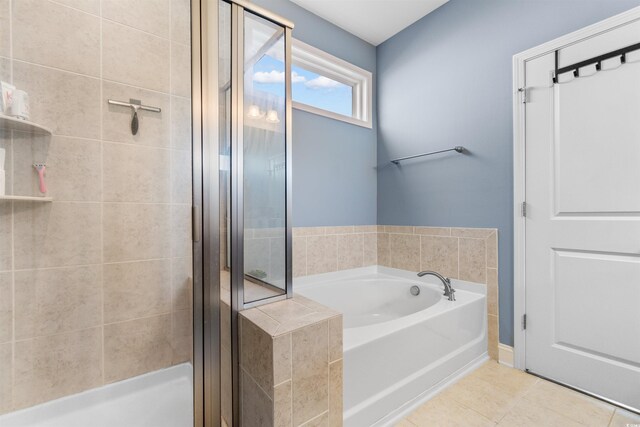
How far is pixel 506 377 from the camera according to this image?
1725 millimetres

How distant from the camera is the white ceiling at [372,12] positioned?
220 centimetres

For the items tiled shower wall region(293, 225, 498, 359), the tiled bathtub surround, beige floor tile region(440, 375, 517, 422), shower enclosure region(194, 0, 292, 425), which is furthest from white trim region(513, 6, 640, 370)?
shower enclosure region(194, 0, 292, 425)

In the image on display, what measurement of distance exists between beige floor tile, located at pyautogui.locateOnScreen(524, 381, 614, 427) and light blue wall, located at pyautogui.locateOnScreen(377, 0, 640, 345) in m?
0.31

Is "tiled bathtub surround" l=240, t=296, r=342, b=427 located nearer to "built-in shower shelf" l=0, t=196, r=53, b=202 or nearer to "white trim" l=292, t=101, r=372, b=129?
"built-in shower shelf" l=0, t=196, r=53, b=202

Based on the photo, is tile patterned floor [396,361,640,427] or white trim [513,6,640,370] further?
white trim [513,6,640,370]

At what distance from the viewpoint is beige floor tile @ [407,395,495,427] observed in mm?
1355

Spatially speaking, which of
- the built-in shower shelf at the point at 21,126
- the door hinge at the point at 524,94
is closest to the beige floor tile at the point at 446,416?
the door hinge at the point at 524,94

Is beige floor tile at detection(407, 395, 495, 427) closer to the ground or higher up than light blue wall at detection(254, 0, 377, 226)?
closer to the ground

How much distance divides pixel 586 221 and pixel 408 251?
115 centimetres

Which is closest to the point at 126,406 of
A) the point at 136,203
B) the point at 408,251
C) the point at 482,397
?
the point at 136,203

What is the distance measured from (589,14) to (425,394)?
2222mm

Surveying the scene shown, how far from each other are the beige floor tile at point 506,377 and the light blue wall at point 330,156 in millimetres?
1383

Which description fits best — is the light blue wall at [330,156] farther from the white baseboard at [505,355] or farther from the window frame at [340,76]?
the white baseboard at [505,355]

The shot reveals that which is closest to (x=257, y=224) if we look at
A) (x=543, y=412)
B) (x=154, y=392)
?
(x=154, y=392)
